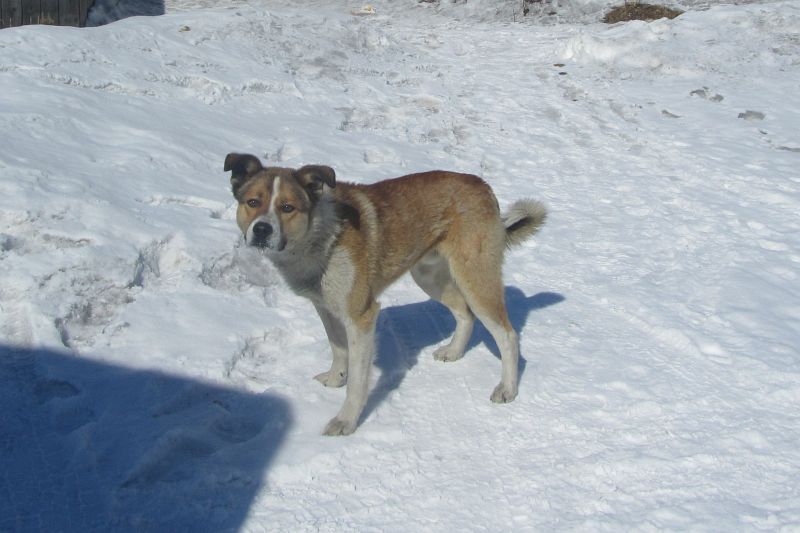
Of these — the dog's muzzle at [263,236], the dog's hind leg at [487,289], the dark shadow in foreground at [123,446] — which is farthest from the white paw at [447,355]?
the dog's muzzle at [263,236]

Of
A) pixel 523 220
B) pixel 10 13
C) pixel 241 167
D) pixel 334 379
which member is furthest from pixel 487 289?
pixel 10 13

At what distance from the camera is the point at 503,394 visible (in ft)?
17.3

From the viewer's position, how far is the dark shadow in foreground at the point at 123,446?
402 centimetres

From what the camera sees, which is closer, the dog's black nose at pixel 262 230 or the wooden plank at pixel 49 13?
the dog's black nose at pixel 262 230

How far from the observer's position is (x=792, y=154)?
32.8 ft

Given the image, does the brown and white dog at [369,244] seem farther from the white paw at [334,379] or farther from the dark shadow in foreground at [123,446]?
the dark shadow in foreground at [123,446]

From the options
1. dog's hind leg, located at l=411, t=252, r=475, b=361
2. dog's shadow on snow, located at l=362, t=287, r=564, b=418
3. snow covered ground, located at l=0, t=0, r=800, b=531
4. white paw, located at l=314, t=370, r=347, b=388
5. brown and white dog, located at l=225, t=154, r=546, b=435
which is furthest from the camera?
dog's hind leg, located at l=411, t=252, r=475, b=361

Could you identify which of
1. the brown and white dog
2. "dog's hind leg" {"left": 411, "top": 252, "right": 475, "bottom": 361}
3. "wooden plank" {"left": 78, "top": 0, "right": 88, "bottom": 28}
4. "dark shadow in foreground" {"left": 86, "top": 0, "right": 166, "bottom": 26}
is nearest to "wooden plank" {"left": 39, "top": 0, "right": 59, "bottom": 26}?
"wooden plank" {"left": 78, "top": 0, "right": 88, "bottom": 28}

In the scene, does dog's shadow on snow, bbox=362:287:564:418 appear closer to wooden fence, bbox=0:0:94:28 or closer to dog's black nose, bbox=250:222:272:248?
dog's black nose, bbox=250:222:272:248

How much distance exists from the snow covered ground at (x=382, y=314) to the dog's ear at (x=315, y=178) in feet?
4.66

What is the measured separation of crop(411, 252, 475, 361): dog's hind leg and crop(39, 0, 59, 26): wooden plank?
10.2 m

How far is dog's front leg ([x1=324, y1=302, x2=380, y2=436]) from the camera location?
15.9ft

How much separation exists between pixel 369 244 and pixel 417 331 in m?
1.46

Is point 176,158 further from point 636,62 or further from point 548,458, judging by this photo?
point 636,62
